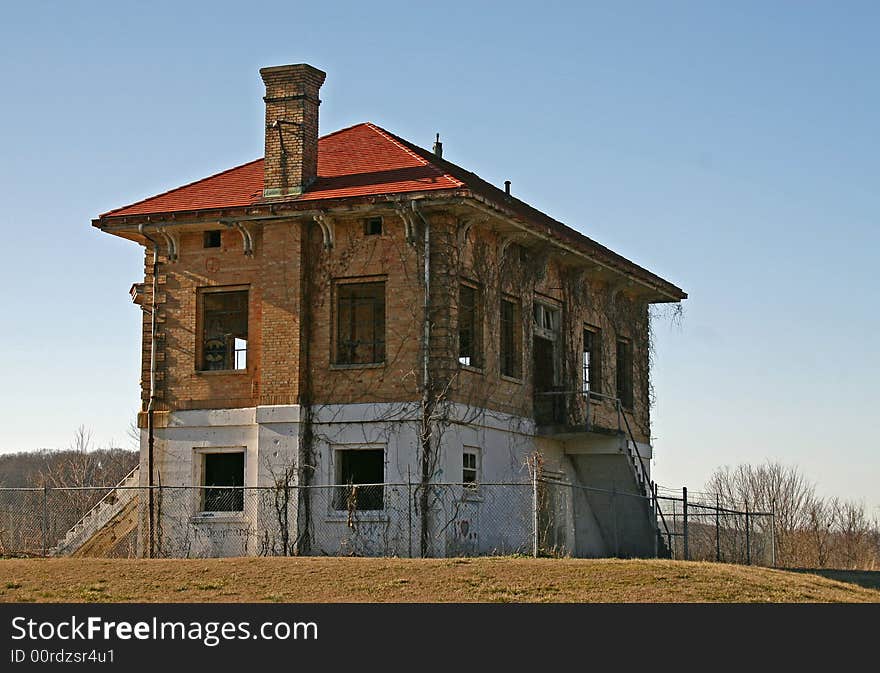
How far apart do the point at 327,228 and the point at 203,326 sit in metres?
3.80

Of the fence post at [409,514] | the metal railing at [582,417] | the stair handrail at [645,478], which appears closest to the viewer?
the fence post at [409,514]

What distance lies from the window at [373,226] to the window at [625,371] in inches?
406

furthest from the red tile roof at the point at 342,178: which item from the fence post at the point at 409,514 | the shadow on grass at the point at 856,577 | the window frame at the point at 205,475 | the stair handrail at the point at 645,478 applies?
the shadow on grass at the point at 856,577

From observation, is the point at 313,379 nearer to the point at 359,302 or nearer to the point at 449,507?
the point at 359,302

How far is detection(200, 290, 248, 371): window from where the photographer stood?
31375 millimetres

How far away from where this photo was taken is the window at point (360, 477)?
2923 centimetres

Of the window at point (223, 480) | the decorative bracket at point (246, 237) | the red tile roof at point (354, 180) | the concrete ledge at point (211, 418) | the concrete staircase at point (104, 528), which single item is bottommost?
the concrete staircase at point (104, 528)

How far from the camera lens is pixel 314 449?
29703 mm

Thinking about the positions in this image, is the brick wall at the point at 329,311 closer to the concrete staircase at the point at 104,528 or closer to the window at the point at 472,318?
the window at the point at 472,318

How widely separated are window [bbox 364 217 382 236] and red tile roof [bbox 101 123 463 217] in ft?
2.14

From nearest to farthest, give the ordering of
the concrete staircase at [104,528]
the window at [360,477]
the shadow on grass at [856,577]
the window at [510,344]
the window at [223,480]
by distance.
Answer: the shadow on grass at [856,577] → the window at [360,477] → the window at [223,480] → the concrete staircase at [104,528] → the window at [510,344]

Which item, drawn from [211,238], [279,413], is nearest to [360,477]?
[279,413]

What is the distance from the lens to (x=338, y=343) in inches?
1185

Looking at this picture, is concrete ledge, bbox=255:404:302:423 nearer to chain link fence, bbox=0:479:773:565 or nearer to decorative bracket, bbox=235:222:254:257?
chain link fence, bbox=0:479:773:565
